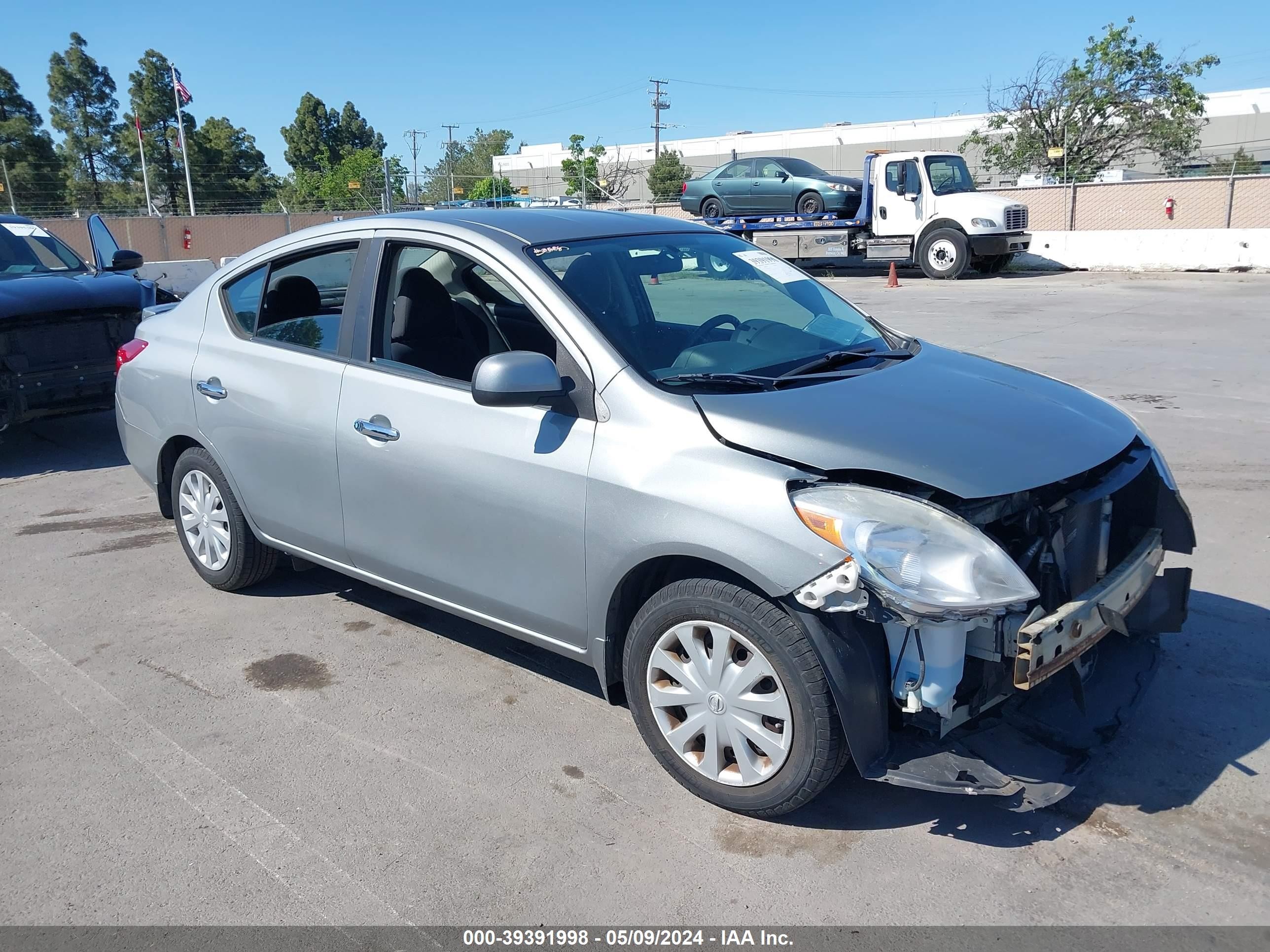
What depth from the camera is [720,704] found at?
3100 millimetres

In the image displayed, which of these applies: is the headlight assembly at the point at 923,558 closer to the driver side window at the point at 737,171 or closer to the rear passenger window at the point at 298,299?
the rear passenger window at the point at 298,299

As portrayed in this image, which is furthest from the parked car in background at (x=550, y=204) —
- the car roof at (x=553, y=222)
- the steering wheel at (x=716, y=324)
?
the steering wheel at (x=716, y=324)

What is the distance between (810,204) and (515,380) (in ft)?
79.1

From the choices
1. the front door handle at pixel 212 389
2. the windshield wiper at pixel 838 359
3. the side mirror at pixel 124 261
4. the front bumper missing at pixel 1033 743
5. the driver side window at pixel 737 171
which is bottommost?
the front bumper missing at pixel 1033 743

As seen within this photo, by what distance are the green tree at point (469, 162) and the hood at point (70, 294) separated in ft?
173

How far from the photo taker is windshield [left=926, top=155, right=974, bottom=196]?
2381 cm

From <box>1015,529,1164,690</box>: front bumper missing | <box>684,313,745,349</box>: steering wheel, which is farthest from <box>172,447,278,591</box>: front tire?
<box>1015,529,1164,690</box>: front bumper missing

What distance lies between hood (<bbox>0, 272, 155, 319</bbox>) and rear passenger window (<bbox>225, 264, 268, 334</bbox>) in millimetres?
3582

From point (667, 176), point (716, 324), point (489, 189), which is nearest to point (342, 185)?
point (489, 189)

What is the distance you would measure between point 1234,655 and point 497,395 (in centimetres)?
320

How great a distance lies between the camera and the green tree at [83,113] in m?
62.3

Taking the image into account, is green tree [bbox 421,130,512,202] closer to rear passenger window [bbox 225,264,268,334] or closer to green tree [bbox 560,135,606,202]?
green tree [bbox 560,135,606,202]

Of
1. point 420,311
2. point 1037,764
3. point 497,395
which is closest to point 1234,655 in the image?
point 1037,764

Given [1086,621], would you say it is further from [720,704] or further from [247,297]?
[247,297]
